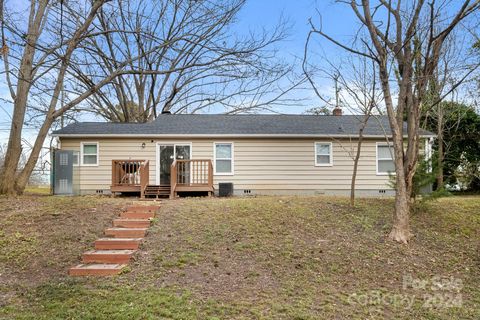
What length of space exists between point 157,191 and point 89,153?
3.51 meters

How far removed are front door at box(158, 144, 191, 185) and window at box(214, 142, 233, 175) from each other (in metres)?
1.09

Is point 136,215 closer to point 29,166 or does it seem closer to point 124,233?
point 124,233

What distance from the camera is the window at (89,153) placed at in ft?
45.0

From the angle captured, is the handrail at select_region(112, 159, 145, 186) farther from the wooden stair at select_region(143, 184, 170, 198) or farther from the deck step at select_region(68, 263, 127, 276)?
the deck step at select_region(68, 263, 127, 276)

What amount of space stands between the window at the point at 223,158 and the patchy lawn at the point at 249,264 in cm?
461

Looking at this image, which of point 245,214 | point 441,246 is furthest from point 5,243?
point 441,246

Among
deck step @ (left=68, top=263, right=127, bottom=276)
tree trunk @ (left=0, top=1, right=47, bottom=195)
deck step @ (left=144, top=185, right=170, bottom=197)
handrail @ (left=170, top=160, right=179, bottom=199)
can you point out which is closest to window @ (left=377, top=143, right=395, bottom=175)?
handrail @ (left=170, top=160, right=179, bottom=199)

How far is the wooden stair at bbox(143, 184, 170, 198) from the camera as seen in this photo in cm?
1212

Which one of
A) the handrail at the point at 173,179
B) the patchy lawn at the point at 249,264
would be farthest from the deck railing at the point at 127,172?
the patchy lawn at the point at 249,264

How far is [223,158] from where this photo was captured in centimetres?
1386

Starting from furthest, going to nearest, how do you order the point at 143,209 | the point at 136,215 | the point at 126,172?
the point at 126,172
the point at 143,209
the point at 136,215

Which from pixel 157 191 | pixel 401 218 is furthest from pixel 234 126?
pixel 401 218

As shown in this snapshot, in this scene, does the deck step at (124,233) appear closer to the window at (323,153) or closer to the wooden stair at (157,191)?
the wooden stair at (157,191)

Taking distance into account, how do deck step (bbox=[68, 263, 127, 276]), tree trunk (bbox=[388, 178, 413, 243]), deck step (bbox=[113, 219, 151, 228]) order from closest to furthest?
deck step (bbox=[68, 263, 127, 276])
tree trunk (bbox=[388, 178, 413, 243])
deck step (bbox=[113, 219, 151, 228])
